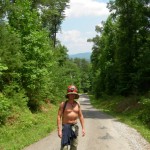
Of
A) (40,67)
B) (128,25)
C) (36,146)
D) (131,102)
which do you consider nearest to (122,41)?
(128,25)

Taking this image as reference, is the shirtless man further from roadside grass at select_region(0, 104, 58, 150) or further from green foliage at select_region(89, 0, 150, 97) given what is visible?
green foliage at select_region(89, 0, 150, 97)

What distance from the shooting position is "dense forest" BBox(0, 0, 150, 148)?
2359 centimetres

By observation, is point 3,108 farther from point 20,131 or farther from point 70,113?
point 70,113

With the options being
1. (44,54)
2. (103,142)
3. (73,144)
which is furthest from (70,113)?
(44,54)

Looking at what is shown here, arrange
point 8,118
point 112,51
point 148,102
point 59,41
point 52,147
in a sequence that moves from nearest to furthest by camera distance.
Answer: point 52,147, point 8,118, point 148,102, point 112,51, point 59,41

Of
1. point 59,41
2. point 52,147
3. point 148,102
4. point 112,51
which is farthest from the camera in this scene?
point 59,41

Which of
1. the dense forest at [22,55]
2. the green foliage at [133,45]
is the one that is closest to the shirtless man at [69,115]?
the dense forest at [22,55]

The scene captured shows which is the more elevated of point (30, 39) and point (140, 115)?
point (30, 39)

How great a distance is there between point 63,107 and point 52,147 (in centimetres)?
566

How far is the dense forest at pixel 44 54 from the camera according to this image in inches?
929

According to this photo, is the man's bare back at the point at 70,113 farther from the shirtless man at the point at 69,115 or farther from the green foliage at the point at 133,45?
the green foliage at the point at 133,45

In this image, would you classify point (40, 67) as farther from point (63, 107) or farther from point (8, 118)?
point (63, 107)

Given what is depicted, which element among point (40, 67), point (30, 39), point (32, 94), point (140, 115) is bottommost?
point (140, 115)

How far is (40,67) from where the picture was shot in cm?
2858
